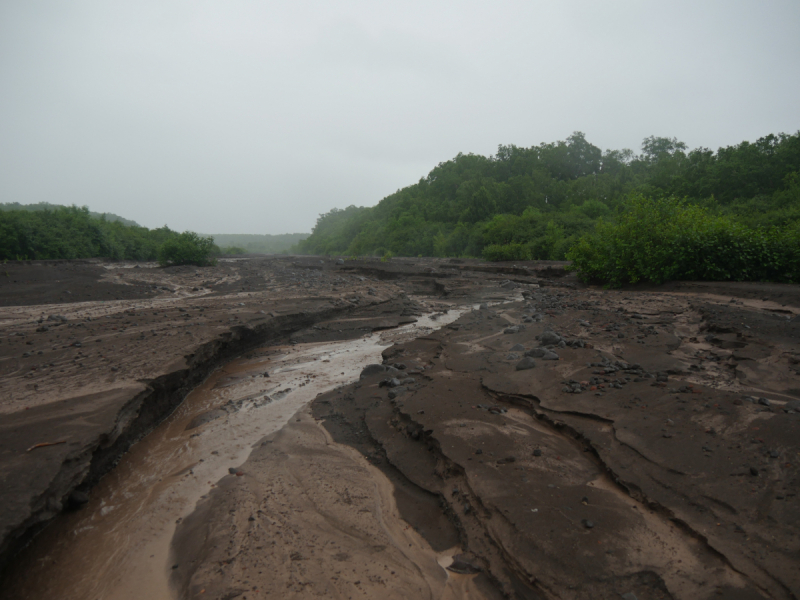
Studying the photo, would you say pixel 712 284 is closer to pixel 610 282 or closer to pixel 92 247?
pixel 610 282

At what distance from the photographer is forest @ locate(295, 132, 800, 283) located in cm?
1449

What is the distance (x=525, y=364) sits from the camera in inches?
204

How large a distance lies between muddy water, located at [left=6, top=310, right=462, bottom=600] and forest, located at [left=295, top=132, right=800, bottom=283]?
43.3 ft

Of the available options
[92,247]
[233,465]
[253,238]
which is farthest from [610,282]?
[253,238]

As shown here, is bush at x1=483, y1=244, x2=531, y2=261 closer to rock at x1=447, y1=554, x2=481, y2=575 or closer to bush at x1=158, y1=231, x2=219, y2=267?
bush at x1=158, y1=231, x2=219, y2=267

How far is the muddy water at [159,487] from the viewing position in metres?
2.50

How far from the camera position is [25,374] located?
500 centimetres

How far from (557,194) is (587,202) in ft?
28.0

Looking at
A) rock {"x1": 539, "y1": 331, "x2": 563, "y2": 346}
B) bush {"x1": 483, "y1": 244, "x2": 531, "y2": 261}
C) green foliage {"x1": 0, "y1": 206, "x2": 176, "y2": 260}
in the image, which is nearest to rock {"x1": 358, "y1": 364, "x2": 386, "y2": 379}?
rock {"x1": 539, "y1": 331, "x2": 563, "y2": 346}

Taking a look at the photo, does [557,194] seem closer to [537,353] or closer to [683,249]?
[683,249]

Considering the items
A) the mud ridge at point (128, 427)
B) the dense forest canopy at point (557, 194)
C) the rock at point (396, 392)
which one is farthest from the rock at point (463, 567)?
the dense forest canopy at point (557, 194)

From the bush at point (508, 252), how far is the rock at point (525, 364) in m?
23.3

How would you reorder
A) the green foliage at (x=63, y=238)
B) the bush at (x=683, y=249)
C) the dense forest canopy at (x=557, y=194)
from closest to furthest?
the bush at (x=683, y=249)
the green foliage at (x=63, y=238)
the dense forest canopy at (x=557, y=194)

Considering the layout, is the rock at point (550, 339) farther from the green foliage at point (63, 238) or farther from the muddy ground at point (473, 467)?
the green foliage at point (63, 238)
